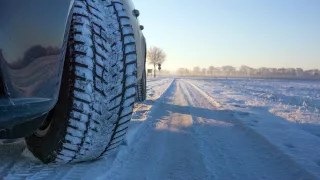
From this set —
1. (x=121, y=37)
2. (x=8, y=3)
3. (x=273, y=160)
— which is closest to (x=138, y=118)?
(x=273, y=160)

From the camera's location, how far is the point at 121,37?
A: 81.3 inches

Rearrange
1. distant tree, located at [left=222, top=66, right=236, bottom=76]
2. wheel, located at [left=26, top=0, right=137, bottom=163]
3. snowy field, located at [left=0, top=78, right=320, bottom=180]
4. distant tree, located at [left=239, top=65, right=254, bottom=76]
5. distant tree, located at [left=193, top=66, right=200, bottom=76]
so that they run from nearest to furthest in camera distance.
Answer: wheel, located at [left=26, top=0, right=137, bottom=163] → snowy field, located at [left=0, top=78, right=320, bottom=180] → distant tree, located at [left=239, top=65, right=254, bottom=76] → distant tree, located at [left=222, top=66, right=236, bottom=76] → distant tree, located at [left=193, top=66, right=200, bottom=76]

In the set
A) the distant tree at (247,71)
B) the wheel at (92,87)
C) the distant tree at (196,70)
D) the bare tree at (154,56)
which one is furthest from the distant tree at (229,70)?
the wheel at (92,87)

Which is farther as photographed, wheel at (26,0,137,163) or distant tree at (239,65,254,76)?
distant tree at (239,65,254,76)

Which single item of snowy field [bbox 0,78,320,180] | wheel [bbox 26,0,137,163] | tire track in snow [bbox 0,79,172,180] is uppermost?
wheel [bbox 26,0,137,163]

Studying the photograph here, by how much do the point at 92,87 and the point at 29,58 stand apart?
1.55 feet

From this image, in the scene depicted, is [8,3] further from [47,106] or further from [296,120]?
[296,120]

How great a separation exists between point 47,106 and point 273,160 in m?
2.05

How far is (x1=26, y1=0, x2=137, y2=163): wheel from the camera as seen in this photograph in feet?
5.93

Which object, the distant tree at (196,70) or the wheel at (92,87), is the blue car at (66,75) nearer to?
the wheel at (92,87)

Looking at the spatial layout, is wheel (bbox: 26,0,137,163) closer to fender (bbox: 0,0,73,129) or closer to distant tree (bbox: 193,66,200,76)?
fender (bbox: 0,0,73,129)

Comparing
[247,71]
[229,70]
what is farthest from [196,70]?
[247,71]

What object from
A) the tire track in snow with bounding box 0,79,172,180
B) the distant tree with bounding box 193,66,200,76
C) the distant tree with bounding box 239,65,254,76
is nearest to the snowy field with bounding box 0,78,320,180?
the tire track in snow with bounding box 0,79,172,180

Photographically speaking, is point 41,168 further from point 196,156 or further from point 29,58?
point 196,156
